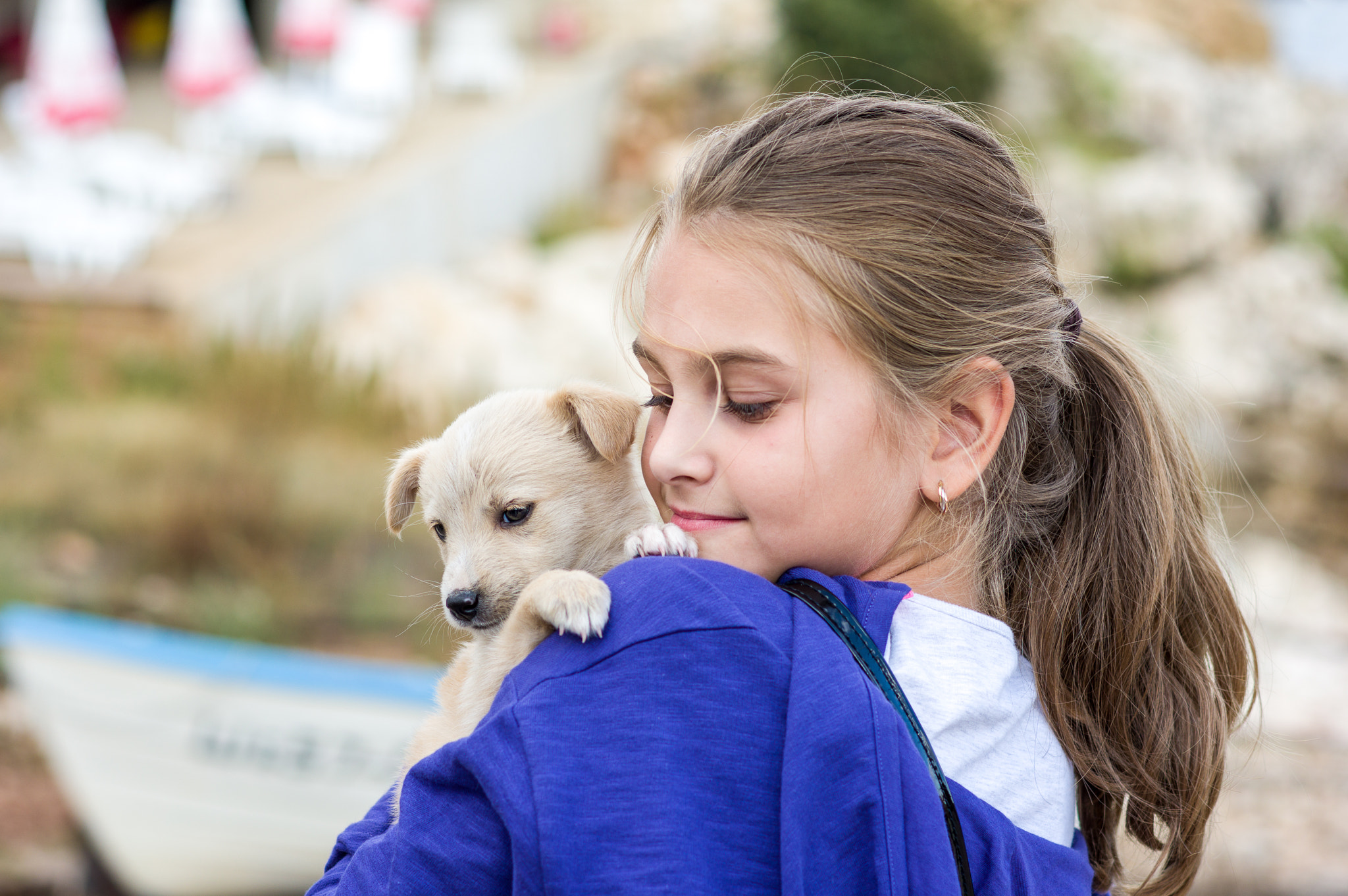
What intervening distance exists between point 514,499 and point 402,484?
13.2 inches

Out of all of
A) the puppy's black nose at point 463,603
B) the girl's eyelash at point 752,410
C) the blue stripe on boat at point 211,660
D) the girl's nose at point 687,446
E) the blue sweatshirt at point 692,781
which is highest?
the girl's eyelash at point 752,410

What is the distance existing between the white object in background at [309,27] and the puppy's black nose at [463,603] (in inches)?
522

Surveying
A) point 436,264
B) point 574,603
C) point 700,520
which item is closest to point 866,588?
point 700,520

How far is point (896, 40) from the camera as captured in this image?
1401 cm

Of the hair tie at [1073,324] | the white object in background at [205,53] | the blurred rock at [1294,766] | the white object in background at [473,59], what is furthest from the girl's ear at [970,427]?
the white object in background at [473,59]

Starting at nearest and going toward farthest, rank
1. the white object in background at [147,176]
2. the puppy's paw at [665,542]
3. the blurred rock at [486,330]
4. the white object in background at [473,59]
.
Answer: the puppy's paw at [665,542] → the blurred rock at [486,330] → the white object in background at [147,176] → the white object in background at [473,59]

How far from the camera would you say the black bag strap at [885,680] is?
53.7 inches

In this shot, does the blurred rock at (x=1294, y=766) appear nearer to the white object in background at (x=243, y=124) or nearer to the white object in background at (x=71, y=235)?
the white object in background at (x=71, y=235)

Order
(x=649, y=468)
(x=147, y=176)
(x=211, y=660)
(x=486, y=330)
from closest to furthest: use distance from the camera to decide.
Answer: (x=649, y=468)
(x=211, y=660)
(x=147, y=176)
(x=486, y=330)

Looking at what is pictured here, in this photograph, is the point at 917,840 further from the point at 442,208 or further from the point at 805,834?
the point at 442,208

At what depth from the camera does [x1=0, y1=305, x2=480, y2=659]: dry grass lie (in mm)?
6859

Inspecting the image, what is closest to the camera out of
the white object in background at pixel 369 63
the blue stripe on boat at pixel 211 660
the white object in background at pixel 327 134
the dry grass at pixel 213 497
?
the blue stripe on boat at pixel 211 660

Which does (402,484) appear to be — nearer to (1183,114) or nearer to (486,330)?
(486,330)

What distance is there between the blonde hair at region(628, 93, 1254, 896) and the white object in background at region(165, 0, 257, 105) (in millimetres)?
11062
